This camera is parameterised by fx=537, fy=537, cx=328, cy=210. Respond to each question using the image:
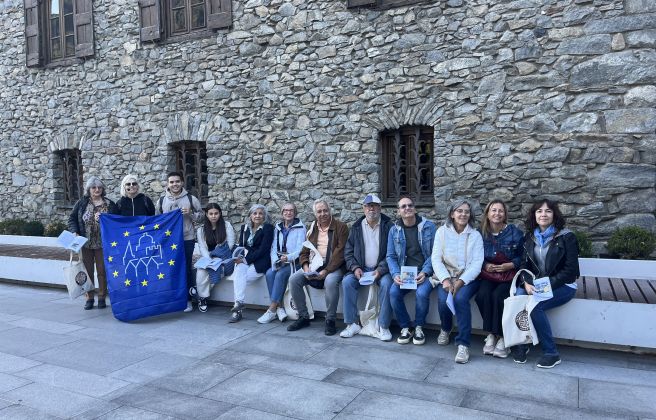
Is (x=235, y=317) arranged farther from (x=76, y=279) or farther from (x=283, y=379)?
(x=76, y=279)

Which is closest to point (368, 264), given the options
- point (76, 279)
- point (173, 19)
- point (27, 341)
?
point (27, 341)

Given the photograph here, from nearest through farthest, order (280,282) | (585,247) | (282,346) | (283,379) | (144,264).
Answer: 1. (283,379)
2. (282,346)
3. (280,282)
4. (144,264)
5. (585,247)

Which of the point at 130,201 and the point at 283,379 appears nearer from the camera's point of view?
the point at 283,379

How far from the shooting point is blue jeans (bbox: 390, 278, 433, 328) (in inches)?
192

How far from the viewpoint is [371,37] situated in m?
7.86

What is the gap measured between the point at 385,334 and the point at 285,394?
4.88 feet

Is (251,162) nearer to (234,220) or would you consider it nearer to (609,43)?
(234,220)

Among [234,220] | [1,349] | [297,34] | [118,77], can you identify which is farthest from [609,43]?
[118,77]

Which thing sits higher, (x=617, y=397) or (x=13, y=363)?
(x=13, y=363)

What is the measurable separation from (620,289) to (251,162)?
19.3 ft

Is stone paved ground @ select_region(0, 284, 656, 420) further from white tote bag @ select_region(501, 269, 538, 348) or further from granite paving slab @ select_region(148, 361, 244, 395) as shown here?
white tote bag @ select_region(501, 269, 538, 348)

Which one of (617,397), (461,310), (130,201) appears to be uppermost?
(130,201)

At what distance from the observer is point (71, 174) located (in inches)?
454

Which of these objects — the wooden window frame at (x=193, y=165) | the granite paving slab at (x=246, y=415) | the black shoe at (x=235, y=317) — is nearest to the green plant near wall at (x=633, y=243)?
the black shoe at (x=235, y=317)
